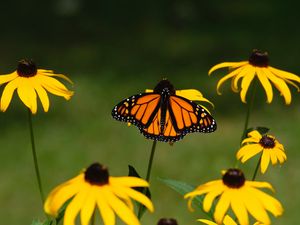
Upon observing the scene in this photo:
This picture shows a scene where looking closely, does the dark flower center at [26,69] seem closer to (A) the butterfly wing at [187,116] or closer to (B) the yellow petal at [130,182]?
(A) the butterfly wing at [187,116]

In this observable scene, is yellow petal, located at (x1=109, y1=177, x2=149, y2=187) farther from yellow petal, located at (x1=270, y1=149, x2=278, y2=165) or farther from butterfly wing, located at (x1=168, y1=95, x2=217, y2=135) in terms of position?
yellow petal, located at (x1=270, y1=149, x2=278, y2=165)

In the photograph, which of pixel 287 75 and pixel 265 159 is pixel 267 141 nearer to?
pixel 265 159

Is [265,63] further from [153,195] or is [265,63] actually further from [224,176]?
[153,195]

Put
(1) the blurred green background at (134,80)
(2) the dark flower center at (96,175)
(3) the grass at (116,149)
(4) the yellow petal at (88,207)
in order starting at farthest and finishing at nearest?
(1) the blurred green background at (134,80) < (3) the grass at (116,149) < (2) the dark flower center at (96,175) < (4) the yellow petal at (88,207)

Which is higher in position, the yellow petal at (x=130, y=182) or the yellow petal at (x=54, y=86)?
the yellow petal at (x=54, y=86)

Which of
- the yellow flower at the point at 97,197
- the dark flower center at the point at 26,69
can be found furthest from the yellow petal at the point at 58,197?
the dark flower center at the point at 26,69

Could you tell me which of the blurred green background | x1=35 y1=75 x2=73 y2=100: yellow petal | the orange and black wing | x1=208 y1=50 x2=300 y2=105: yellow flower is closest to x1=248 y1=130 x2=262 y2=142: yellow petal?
x1=208 y1=50 x2=300 y2=105: yellow flower

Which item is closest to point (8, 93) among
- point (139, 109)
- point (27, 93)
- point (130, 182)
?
point (27, 93)
